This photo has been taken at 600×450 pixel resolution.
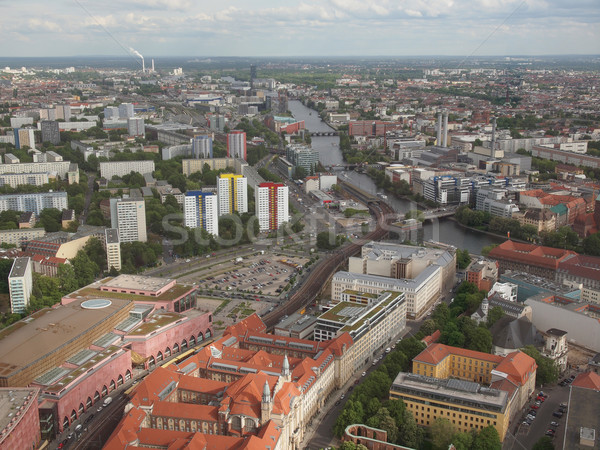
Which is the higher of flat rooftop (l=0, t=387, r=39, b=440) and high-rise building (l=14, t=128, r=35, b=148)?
high-rise building (l=14, t=128, r=35, b=148)

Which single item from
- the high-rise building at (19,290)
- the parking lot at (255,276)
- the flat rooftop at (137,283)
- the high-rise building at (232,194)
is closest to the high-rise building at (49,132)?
the high-rise building at (232,194)

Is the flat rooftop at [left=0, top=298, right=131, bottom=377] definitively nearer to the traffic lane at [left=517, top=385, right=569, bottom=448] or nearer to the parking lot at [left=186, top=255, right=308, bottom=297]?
the parking lot at [left=186, top=255, right=308, bottom=297]

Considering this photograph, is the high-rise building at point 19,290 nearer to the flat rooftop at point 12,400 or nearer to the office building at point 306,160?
the flat rooftop at point 12,400

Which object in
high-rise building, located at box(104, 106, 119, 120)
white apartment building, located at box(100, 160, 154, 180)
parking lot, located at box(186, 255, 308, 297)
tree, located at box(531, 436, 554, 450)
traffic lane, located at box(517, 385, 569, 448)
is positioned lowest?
parking lot, located at box(186, 255, 308, 297)

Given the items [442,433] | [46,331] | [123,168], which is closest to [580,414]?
[442,433]

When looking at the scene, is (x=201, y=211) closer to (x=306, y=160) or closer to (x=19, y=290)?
(x=19, y=290)

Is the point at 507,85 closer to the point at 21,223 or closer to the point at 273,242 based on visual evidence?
the point at 273,242

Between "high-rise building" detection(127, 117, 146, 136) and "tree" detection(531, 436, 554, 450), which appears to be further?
"high-rise building" detection(127, 117, 146, 136)

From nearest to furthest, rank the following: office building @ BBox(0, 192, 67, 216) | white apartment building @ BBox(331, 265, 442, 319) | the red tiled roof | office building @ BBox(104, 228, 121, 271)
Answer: the red tiled roof < white apartment building @ BBox(331, 265, 442, 319) < office building @ BBox(104, 228, 121, 271) < office building @ BBox(0, 192, 67, 216)

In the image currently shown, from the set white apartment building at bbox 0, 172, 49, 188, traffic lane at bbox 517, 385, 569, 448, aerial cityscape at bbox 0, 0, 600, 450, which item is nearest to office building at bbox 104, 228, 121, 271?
aerial cityscape at bbox 0, 0, 600, 450
